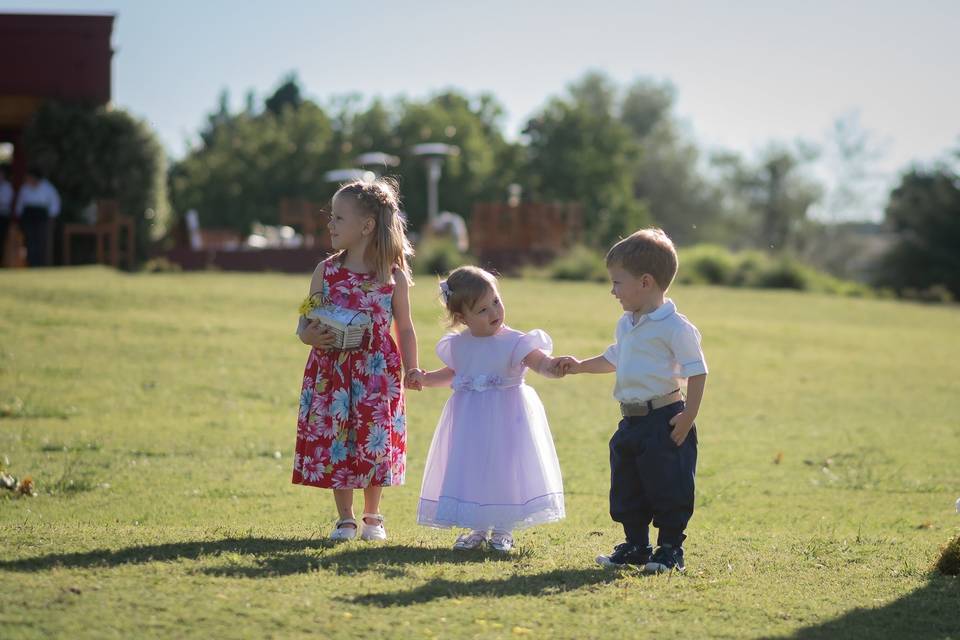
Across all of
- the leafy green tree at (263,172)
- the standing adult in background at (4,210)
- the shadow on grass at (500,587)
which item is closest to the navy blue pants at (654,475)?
the shadow on grass at (500,587)

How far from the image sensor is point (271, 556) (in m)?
5.30

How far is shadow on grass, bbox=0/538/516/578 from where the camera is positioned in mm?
4910

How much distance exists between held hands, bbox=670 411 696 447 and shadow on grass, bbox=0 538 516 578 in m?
0.93

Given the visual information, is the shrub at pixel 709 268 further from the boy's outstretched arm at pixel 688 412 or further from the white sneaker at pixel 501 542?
the boy's outstretched arm at pixel 688 412

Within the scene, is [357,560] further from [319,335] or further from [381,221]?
[381,221]

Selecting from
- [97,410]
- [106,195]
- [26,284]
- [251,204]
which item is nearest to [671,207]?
[251,204]

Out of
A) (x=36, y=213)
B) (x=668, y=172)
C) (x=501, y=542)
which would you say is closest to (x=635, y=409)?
(x=501, y=542)

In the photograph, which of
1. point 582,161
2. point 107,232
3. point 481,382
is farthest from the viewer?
point 582,161

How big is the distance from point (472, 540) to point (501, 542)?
0.45 feet

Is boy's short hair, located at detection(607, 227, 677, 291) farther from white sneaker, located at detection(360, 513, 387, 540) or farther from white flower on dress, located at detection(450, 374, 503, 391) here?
white sneaker, located at detection(360, 513, 387, 540)

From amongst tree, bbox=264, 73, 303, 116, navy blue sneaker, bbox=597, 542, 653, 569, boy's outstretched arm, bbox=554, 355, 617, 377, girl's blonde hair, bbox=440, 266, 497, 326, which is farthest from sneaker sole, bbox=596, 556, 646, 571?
tree, bbox=264, 73, 303, 116

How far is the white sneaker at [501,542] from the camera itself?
587 cm

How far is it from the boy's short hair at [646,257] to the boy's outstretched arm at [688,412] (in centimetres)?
45

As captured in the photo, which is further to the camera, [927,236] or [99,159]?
[927,236]
